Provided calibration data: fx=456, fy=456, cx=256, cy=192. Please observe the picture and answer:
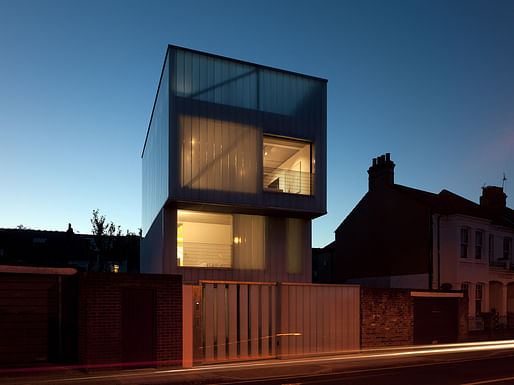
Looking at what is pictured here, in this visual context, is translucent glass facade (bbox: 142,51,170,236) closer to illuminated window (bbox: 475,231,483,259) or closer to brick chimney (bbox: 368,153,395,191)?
brick chimney (bbox: 368,153,395,191)

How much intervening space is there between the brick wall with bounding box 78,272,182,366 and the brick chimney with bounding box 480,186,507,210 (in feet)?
105

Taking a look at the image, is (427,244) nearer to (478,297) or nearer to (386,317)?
(478,297)

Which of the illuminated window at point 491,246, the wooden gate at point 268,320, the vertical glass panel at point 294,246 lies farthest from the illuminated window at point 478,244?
the wooden gate at point 268,320

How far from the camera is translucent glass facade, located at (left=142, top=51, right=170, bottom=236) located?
19047 mm

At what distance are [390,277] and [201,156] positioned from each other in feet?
61.0

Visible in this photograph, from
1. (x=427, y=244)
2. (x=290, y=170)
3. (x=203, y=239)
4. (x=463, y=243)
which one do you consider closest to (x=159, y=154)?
(x=203, y=239)

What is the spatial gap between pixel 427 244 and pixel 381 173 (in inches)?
260

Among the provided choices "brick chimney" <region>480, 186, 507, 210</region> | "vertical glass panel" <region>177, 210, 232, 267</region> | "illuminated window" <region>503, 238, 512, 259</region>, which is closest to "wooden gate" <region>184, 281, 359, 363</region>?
"vertical glass panel" <region>177, 210, 232, 267</region>

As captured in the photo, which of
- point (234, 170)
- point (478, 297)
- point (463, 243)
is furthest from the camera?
point (478, 297)

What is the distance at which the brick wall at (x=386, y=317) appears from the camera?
18203mm

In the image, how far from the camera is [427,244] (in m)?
28.7

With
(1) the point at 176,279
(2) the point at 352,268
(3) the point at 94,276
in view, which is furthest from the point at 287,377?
(2) the point at 352,268

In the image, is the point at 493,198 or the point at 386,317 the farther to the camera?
the point at 493,198

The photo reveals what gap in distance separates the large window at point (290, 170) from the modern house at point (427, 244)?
33.8 ft
